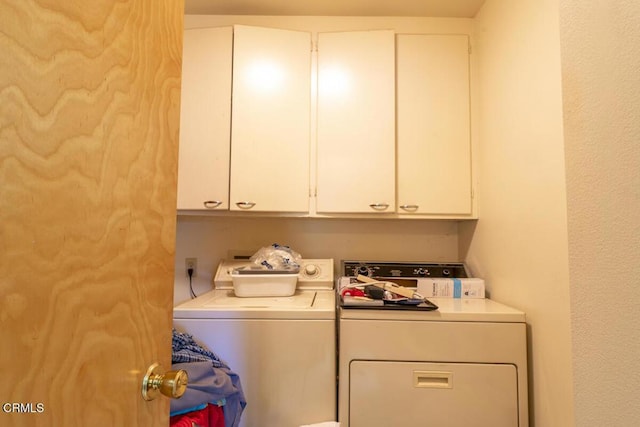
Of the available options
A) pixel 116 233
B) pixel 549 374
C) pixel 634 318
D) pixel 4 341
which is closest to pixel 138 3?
pixel 116 233

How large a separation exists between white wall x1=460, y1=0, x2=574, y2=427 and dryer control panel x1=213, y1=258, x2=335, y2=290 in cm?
87

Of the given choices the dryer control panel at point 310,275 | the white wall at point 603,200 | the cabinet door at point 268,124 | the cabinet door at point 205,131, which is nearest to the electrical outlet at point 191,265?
the dryer control panel at point 310,275

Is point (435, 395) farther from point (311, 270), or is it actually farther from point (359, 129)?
point (359, 129)

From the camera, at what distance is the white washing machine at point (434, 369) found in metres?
1.15

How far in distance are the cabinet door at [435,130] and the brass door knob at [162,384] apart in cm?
141

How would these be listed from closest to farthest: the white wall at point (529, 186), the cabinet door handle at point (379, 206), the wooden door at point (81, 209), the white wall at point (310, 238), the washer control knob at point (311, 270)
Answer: the wooden door at point (81, 209) < the white wall at point (529, 186) < the cabinet door handle at point (379, 206) < the washer control knob at point (311, 270) < the white wall at point (310, 238)

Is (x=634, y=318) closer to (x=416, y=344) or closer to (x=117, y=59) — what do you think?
(x=416, y=344)

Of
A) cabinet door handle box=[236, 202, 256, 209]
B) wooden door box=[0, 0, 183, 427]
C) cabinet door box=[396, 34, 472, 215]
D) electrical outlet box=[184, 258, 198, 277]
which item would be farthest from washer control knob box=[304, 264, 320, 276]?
wooden door box=[0, 0, 183, 427]

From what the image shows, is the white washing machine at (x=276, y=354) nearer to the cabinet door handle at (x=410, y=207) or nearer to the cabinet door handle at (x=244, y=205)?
the cabinet door handle at (x=244, y=205)

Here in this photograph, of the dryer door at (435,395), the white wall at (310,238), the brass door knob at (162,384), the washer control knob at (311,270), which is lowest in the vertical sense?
the dryer door at (435,395)

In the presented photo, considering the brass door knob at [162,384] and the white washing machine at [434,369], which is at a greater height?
the brass door knob at [162,384]

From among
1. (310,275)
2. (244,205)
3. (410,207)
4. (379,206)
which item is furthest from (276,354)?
(410,207)

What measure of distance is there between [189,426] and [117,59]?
101 centimetres

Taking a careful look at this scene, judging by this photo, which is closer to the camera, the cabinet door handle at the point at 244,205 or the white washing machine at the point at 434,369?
the white washing machine at the point at 434,369
